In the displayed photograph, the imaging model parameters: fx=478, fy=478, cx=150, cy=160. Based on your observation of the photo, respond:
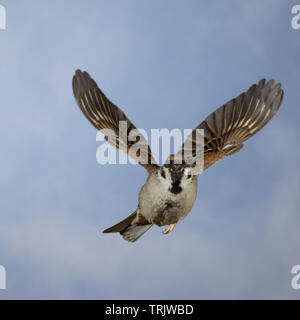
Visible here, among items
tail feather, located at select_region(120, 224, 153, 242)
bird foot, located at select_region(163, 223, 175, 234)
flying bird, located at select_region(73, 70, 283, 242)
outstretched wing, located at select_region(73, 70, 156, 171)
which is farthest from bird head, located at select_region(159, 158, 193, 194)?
tail feather, located at select_region(120, 224, 153, 242)

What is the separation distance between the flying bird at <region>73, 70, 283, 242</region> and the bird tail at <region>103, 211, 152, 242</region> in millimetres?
83

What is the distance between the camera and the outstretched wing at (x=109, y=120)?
2438mm

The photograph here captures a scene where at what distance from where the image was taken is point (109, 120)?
2510 mm

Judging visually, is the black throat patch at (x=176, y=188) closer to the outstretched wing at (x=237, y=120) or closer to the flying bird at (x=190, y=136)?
the flying bird at (x=190, y=136)

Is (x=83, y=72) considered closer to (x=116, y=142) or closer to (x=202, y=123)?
(x=116, y=142)

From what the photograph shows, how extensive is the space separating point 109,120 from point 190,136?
43 cm

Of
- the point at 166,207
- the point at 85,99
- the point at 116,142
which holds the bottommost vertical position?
the point at 166,207

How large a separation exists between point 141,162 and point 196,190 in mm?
333

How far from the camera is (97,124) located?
8.41 ft

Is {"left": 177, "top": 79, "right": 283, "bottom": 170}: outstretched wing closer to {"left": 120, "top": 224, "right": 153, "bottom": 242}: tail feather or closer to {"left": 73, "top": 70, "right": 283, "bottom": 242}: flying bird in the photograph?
{"left": 73, "top": 70, "right": 283, "bottom": 242}: flying bird

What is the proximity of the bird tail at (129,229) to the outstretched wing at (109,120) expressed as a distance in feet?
1.31

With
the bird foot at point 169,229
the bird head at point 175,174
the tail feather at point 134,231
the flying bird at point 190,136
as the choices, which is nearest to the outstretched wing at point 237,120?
the flying bird at point 190,136

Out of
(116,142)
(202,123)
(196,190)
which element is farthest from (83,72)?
(196,190)

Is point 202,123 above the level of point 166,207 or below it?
above
